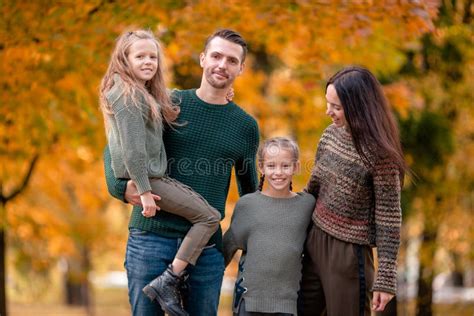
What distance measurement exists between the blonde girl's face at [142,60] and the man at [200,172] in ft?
0.66

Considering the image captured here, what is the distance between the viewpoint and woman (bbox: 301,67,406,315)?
337 centimetres

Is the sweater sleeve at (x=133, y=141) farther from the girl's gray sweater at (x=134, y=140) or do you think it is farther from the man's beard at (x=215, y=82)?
the man's beard at (x=215, y=82)

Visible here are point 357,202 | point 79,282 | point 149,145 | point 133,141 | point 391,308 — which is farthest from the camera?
point 79,282

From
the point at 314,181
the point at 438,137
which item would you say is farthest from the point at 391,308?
the point at 314,181

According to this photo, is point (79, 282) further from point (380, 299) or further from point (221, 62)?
point (380, 299)

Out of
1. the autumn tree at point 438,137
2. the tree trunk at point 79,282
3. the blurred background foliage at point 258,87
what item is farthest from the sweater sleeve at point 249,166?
the tree trunk at point 79,282

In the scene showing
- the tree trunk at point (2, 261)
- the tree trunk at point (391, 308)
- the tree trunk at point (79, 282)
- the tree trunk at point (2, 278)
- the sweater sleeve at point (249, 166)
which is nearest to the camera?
the sweater sleeve at point (249, 166)

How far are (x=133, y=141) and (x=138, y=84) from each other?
0.32 metres

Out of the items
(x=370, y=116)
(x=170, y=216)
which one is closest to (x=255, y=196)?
(x=170, y=216)

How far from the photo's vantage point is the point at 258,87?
33.4 ft

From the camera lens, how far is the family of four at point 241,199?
336 cm

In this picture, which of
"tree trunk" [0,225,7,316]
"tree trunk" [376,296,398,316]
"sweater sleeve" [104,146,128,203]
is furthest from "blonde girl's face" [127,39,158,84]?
"tree trunk" [0,225,7,316]

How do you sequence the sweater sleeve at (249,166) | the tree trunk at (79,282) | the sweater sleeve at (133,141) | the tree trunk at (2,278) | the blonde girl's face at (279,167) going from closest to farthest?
the sweater sleeve at (133,141) → the blonde girl's face at (279,167) → the sweater sleeve at (249,166) → the tree trunk at (2,278) → the tree trunk at (79,282)

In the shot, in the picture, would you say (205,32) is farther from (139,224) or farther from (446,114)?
(446,114)
